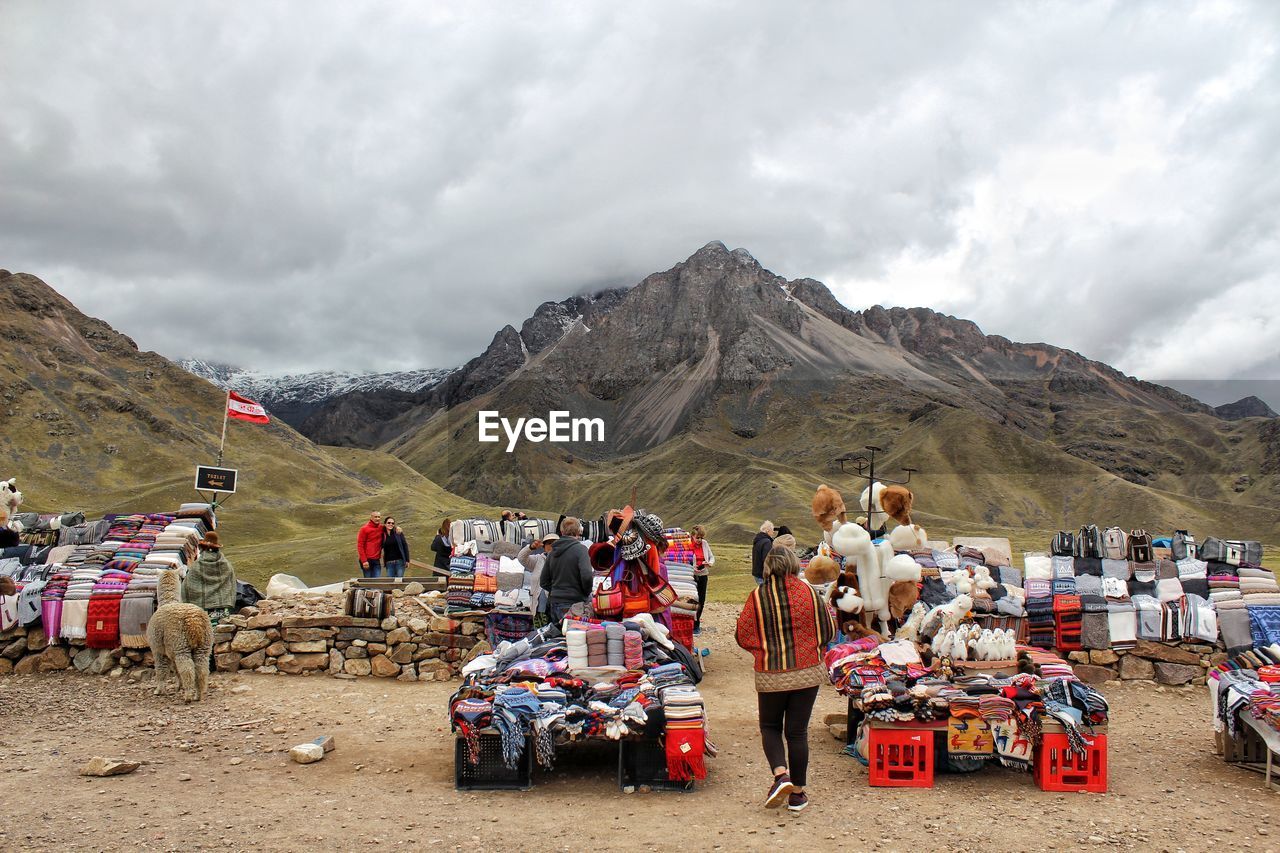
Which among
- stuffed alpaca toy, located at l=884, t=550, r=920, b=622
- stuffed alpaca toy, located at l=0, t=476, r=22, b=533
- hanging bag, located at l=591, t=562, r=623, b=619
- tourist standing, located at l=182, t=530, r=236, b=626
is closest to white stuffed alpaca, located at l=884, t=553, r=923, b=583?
stuffed alpaca toy, located at l=884, t=550, r=920, b=622

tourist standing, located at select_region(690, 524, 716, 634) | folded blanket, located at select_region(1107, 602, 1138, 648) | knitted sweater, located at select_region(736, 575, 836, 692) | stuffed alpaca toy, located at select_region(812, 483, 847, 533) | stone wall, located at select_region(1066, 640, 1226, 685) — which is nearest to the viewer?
knitted sweater, located at select_region(736, 575, 836, 692)

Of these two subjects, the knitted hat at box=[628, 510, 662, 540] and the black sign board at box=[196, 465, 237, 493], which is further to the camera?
the black sign board at box=[196, 465, 237, 493]

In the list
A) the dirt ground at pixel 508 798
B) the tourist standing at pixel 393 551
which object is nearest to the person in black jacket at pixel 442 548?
the tourist standing at pixel 393 551

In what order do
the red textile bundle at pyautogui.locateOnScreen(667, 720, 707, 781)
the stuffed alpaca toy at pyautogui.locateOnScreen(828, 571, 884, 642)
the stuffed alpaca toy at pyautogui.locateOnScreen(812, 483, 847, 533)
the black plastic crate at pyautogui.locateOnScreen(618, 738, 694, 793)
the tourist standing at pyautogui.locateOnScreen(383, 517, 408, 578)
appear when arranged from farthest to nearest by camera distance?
1. the tourist standing at pyautogui.locateOnScreen(383, 517, 408, 578)
2. the stuffed alpaca toy at pyautogui.locateOnScreen(812, 483, 847, 533)
3. the stuffed alpaca toy at pyautogui.locateOnScreen(828, 571, 884, 642)
4. the black plastic crate at pyautogui.locateOnScreen(618, 738, 694, 793)
5. the red textile bundle at pyautogui.locateOnScreen(667, 720, 707, 781)

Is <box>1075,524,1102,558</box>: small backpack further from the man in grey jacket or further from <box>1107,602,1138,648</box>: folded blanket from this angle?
the man in grey jacket

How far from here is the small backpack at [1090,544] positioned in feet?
42.6

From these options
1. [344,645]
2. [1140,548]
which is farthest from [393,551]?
[1140,548]

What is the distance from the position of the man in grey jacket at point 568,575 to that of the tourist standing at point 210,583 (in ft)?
16.0

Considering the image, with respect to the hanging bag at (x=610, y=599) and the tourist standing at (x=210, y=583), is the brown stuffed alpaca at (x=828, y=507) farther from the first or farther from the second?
the tourist standing at (x=210, y=583)

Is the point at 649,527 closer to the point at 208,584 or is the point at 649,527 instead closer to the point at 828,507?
the point at 828,507

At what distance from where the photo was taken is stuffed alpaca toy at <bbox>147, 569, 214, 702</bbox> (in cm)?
1033

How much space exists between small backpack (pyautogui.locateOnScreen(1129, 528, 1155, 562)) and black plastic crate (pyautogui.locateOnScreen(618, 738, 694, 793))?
865 cm

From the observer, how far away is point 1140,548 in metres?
12.8

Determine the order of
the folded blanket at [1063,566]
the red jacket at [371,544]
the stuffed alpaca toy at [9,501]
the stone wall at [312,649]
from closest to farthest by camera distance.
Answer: the stone wall at [312,649], the folded blanket at [1063,566], the stuffed alpaca toy at [9,501], the red jacket at [371,544]
